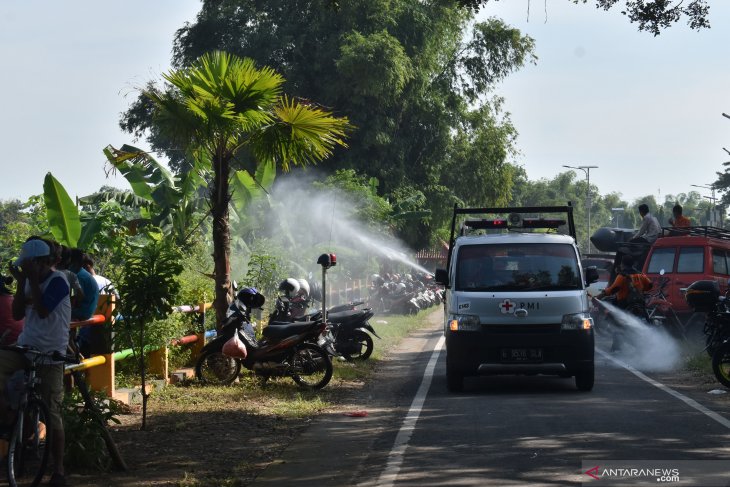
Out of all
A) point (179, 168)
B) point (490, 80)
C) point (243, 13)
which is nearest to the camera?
point (243, 13)

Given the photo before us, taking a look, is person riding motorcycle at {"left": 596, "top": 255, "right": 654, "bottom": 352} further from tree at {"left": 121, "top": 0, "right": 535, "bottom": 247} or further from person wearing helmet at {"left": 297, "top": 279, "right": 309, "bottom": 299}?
tree at {"left": 121, "top": 0, "right": 535, "bottom": 247}

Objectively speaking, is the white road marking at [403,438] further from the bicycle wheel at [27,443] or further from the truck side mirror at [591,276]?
the truck side mirror at [591,276]

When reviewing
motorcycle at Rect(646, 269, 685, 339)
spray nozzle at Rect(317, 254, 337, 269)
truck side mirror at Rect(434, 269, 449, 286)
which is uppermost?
Answer: spray nozzle at Rect(317, 254, 337, 269)

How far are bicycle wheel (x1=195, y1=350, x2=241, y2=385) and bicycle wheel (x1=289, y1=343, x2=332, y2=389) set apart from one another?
0.86 m

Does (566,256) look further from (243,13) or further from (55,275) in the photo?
(243,13)

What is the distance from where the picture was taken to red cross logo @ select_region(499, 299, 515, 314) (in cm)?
1453

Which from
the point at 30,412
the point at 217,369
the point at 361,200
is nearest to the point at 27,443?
the point at 30,412

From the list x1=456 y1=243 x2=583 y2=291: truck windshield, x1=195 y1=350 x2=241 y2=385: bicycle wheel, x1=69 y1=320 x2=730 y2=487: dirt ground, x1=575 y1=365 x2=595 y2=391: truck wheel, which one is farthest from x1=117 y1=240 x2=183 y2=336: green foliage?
x1=575 y1=365 x2=595 y2=391: truck wheel

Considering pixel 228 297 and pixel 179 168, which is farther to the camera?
pixel 179 168

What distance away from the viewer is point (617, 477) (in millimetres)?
8461

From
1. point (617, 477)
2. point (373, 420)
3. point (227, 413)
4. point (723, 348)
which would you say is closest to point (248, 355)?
point (227, 413)

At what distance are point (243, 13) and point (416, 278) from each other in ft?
44.5

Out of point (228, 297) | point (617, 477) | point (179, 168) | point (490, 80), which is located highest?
point (490, 80)

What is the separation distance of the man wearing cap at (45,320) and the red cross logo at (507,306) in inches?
292
